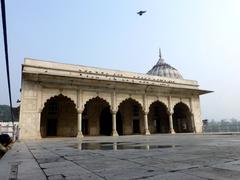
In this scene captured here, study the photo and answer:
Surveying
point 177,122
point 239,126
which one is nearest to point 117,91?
point 177,122

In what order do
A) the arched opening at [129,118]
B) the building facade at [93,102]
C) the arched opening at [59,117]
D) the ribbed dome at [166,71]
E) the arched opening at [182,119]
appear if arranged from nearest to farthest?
the building facade at [93,102] < the arched opening at [59,117] < the arched opening at [129,118] < the arched opening at [182,119] < the ribbed dome at [166,71]

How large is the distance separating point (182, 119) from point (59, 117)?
1487 cm

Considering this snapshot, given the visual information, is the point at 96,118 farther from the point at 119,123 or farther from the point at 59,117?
the point at 59,117

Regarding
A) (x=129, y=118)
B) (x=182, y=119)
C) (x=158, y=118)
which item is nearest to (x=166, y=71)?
(x=182, y=119)

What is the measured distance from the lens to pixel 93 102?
22.3 metres

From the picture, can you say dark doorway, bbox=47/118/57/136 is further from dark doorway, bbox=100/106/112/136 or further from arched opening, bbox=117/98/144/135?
arched opening, bbox=117/98/144/135

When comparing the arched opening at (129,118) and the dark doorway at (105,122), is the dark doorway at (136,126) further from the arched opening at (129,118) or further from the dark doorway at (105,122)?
the dark doorway at (105,122)

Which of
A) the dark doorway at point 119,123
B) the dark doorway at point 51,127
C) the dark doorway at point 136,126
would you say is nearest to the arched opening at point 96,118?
the dark doorway at point 119,123

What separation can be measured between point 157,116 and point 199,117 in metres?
4.87

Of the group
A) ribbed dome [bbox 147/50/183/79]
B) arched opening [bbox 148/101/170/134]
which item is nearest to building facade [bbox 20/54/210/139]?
arched opening [bbox 148/101/170/134]

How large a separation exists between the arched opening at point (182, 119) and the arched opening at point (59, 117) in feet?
41.8

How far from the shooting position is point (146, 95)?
2212 cm

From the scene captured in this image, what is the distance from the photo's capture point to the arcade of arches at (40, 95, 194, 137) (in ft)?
65.6

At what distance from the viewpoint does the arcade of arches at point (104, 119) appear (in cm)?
→ 2000
